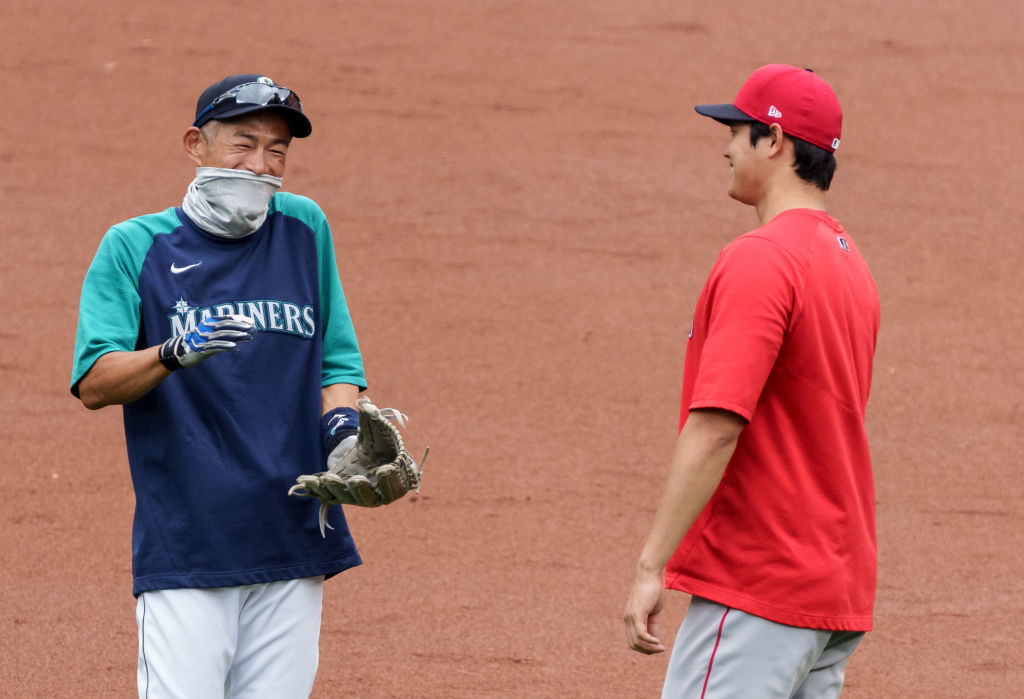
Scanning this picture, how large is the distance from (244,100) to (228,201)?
9.1 inches

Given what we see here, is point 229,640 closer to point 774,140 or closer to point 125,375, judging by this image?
point 125,375

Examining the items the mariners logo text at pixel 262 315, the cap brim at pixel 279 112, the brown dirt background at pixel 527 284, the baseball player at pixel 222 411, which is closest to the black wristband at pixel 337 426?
the baseball player at pixel 222 411

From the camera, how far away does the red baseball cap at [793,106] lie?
2543mm

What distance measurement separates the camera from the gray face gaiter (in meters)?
2.75

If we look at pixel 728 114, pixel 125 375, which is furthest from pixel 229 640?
pixel 728 114

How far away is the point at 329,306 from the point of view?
2.96 metres

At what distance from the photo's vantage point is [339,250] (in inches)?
419

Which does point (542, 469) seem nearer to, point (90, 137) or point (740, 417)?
point (740, 417)

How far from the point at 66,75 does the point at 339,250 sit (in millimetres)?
4691

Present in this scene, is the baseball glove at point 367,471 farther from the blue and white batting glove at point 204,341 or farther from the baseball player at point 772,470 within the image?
the baseball player at point 772,470

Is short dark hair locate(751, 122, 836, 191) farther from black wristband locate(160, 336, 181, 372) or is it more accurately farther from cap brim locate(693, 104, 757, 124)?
black wristband locate(160, 336, 181, 372)

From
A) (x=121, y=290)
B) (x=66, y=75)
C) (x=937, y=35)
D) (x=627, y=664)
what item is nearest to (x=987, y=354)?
(x=627, y=664)

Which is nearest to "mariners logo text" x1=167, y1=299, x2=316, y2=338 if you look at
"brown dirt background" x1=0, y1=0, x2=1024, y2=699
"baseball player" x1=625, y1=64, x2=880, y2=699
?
"baseball player" x1=625, y1=64, x2=880, y2=699

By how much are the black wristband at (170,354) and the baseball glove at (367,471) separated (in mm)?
378
